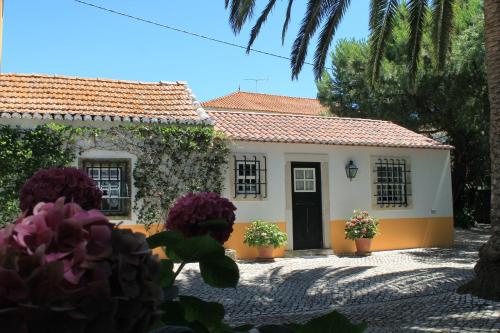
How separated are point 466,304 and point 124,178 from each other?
7308 millimetres

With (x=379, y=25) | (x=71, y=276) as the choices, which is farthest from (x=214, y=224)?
(x=379, y=25)

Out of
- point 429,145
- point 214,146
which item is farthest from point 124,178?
point 429,145

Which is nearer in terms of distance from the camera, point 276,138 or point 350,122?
point 276,138

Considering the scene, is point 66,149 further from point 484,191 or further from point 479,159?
point 484,191

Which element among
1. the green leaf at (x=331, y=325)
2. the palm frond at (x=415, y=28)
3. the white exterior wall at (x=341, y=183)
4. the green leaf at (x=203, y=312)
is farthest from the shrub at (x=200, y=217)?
the white exterior wall at (x=341, y=183)

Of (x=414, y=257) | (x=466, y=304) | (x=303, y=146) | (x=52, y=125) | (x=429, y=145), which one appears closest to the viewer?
(x=466, y=304)

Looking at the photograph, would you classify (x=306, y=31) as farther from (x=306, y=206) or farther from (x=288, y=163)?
(x=306, y=206)

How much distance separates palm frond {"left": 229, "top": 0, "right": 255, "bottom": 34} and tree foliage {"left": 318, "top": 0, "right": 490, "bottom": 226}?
262 inches

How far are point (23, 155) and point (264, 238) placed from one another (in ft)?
17.3

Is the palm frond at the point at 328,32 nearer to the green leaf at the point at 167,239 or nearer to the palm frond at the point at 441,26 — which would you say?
the palm frond at the point at 441,26

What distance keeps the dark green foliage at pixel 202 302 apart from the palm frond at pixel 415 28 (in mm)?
8789

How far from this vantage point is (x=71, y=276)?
863mm

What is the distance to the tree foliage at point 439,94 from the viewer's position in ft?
56.1

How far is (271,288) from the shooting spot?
8555 millimetres
